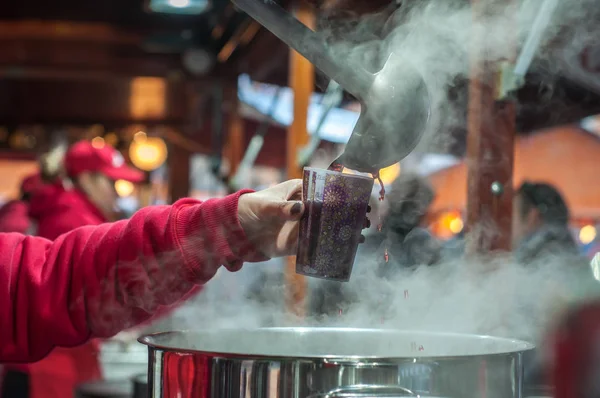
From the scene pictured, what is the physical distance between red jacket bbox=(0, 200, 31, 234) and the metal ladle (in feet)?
13.2

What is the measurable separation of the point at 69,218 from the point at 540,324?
2102mm

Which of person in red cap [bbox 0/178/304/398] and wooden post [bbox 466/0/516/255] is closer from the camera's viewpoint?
person in red cap [bbox 0/178/304/398]

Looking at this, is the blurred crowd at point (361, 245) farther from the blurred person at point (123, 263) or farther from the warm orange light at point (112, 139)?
the warm orange light at point (112, 139)

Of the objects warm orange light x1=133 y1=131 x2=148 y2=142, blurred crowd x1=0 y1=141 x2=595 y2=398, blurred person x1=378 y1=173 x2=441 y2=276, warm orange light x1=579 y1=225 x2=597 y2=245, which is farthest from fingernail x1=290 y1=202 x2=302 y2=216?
warm orange light x1=133 y1=131 x2=148 y2=142

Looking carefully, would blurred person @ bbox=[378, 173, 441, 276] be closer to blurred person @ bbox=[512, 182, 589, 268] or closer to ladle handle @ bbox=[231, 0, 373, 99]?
blurred person @ bbox=[512, 182, 589, 268]

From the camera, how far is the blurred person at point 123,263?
1402mm

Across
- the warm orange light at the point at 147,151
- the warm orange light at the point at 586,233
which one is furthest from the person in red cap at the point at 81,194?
the warm orange light at the point at 586,233

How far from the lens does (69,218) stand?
323 cm

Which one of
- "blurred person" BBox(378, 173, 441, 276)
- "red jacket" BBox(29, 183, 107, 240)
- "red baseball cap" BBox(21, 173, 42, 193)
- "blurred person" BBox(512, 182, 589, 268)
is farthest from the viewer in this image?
"red baseball cap" BBox(21, 173, 42, 193)

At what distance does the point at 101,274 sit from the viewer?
4.94ft

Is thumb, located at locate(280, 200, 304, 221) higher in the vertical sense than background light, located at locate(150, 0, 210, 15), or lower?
lower

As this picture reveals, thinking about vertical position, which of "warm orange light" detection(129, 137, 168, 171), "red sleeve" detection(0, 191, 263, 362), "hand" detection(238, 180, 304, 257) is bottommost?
"red sleeve" detection(0, 191, 263, 362)

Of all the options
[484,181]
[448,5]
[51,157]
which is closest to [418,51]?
[448,5]

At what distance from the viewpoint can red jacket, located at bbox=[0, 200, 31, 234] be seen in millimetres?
4781
